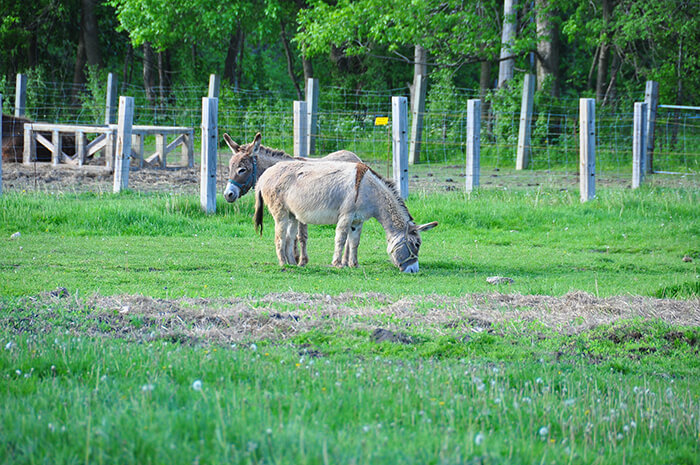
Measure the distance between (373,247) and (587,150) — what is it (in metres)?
5.97

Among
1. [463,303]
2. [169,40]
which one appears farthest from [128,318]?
[169,40]

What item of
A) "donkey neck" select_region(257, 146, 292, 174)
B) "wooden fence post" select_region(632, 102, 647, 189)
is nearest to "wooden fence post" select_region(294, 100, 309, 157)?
"donkey neck" select_region(257, 146, 292, 174)

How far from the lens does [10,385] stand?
15.0 ft

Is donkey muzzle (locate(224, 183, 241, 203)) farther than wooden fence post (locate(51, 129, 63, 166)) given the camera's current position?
No

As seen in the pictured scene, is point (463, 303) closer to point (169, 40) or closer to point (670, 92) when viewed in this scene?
point (670, 92)

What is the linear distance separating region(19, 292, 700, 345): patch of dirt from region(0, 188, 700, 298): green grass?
74cm

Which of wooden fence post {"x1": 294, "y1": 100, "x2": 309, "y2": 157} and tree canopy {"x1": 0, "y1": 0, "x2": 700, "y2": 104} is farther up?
tree canopy {"x1": 0, "y1": 0, "x2": 700, "y2": 104}

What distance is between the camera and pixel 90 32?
1256 inches

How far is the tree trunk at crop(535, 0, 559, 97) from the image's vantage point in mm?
23734

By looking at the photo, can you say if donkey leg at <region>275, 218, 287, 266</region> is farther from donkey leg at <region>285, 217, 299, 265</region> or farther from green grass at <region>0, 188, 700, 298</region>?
green grass at <region>0, 188, 700, 298</region>

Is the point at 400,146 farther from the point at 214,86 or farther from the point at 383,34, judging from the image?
the point at 383,34

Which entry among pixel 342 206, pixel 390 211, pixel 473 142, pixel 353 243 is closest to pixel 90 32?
pixel 473 142

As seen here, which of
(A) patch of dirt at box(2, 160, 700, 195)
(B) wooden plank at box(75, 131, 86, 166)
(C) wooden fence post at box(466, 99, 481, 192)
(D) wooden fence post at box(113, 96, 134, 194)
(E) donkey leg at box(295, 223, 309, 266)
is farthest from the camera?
(B) wooden plank at box(75, 131, 86, 166)

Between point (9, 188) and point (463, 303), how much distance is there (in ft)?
38.2
